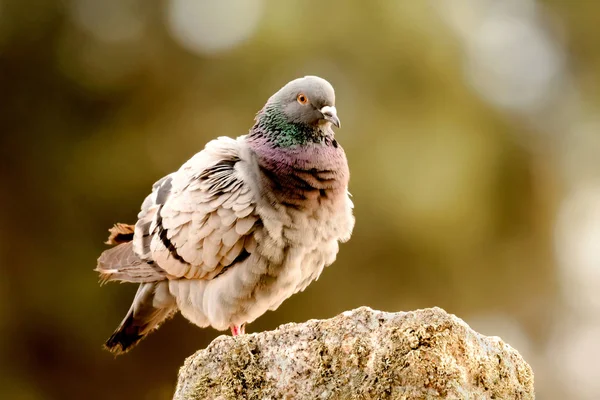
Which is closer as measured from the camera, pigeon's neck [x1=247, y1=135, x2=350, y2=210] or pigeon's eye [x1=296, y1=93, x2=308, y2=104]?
pigeon's neck [x1=247, y1=135, x2=350, y2=210]

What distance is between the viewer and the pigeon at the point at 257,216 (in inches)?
206

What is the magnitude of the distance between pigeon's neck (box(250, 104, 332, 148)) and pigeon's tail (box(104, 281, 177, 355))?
4.34 ft

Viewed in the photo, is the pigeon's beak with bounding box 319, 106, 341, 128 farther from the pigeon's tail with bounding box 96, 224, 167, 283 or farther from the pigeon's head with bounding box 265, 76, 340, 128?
the pigeon's tail with bounding box 96, 224, 167, 283

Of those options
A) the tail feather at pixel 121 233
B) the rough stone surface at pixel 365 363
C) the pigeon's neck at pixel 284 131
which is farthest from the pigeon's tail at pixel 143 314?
the rough stone surface at pixel 365 363

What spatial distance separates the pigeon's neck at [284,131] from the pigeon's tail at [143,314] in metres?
1.32

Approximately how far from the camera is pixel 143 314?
5.99m

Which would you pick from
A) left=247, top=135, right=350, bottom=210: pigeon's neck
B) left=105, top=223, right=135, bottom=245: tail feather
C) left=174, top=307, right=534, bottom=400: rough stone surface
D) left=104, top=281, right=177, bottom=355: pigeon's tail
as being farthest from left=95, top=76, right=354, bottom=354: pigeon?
left=174, top=307, right=534, bottom=400: rough stone surface

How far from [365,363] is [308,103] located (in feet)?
8.47

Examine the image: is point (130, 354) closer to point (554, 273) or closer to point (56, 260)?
point (56, 260)

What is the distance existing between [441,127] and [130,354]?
5.05 m

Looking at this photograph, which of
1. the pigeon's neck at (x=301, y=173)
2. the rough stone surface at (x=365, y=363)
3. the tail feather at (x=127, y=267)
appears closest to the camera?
the rough stone surface at (x=365, y=363)

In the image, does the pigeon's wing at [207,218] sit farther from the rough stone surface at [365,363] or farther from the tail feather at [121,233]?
the rough stone surface at [365,363]

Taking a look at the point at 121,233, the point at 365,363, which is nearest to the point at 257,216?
the point at 121,233

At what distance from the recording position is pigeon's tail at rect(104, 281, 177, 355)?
19.2 ft
